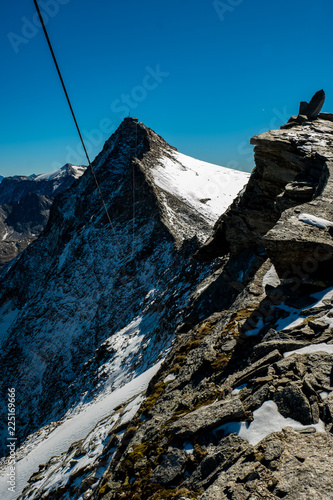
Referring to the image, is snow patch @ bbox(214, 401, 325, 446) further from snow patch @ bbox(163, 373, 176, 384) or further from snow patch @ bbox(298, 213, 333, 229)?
snow patch @ bbox(298, 213, 333, 229)

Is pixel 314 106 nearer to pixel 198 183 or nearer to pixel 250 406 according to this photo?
pixel 250 406

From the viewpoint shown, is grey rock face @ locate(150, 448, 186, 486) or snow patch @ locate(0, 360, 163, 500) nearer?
grey rock face @ locate(150, 448, 186, 486)

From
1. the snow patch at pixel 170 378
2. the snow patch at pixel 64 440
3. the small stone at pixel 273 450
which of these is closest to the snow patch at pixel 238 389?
the small stone at pixel 273 450

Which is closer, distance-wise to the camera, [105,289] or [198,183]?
[105,289]

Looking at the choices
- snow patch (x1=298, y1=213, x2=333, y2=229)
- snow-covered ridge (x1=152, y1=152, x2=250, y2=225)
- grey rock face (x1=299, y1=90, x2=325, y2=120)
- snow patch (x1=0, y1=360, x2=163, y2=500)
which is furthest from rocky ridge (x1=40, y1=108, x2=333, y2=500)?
snow-covered ridge (x1=152, y1=152, x2=250, y2=225)

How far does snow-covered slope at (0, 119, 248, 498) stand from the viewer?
1141 inches

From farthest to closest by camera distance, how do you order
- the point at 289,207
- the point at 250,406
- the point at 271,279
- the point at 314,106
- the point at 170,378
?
the point at 314,106
the point at 289,207
the point at 271,279
the point at 170,378
the point at 250,406

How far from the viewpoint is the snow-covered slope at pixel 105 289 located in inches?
1141

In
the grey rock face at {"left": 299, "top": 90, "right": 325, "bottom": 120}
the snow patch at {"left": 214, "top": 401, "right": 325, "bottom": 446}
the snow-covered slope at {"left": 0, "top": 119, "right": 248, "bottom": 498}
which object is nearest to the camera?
the snow patch at {"left": 214, "top": 401, "right": 325, "bottom": 446}

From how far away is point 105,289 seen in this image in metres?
44.4

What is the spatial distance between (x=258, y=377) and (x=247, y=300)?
13.6 feet

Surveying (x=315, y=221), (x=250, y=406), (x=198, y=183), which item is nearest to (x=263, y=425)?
(x=250, y=406)

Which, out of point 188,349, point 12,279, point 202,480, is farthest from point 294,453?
point 12,279

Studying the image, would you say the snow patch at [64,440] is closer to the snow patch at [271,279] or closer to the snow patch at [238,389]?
the snow patch at [271,279]
